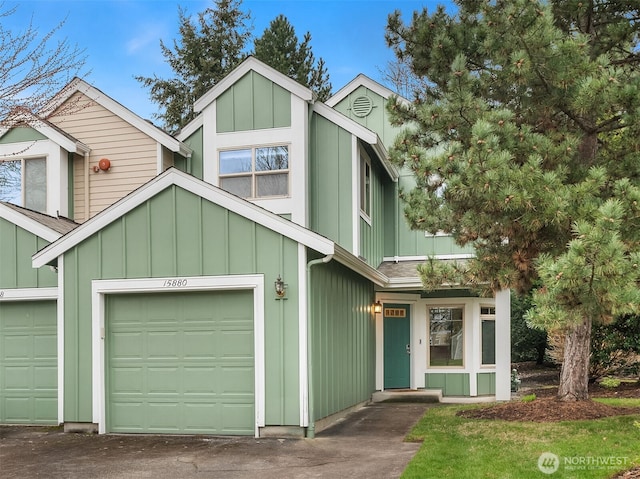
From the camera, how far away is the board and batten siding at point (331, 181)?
12.7m

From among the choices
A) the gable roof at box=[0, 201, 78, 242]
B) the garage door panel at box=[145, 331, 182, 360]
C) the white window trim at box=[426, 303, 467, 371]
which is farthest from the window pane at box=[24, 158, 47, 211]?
the white window trim at box=[426, 303, 467, 371]

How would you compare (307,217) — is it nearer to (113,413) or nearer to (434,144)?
(434,144)

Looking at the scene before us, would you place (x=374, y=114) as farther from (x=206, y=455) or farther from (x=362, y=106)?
(x=206, y=455)

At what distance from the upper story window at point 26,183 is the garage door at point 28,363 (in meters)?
3.03

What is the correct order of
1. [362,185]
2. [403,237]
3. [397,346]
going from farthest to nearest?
[403,237] → [397,346] → [362,185]

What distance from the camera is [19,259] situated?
35.0 ft

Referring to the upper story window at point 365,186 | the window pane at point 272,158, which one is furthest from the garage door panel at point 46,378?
the upper story window at point 365,186

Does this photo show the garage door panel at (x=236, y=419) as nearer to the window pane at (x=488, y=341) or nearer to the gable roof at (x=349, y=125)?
the gable roof at (x=349, y=125)

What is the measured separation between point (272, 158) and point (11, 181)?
544cm

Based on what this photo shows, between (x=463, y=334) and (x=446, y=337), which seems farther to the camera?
(x=446, y=337)

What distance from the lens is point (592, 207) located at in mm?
7277

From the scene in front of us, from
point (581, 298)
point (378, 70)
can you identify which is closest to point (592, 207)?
point (581, 298)

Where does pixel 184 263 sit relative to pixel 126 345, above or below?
above

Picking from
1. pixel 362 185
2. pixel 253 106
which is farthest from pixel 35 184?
pixel 362 185
